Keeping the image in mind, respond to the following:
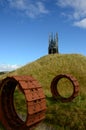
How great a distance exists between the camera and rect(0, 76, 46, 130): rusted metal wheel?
33.1 ft

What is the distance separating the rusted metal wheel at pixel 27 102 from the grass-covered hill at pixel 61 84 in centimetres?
416

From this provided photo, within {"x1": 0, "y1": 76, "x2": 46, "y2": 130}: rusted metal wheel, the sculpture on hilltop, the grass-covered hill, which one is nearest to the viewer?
{"x1": 0, "y1": 76, "x2": 46, "y2": 130}: rusted metal wheel

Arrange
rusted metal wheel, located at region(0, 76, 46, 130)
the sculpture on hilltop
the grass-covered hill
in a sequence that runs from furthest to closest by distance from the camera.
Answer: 1. the sculpture on hilltop
2. the grass-covered hill
3. rusted metal wheel, located at region(0, 76, 46, 130)

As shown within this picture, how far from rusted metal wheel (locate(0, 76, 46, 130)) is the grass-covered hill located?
13.7ft

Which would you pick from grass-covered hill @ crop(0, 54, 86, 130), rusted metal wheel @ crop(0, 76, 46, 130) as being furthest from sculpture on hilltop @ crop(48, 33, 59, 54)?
rusted metal wheel @ crop(0, 76, 46, 130)

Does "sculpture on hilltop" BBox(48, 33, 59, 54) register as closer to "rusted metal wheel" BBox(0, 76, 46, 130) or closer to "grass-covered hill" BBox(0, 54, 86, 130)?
"grass-covered hill" BBox(0, 54, 86, 130)

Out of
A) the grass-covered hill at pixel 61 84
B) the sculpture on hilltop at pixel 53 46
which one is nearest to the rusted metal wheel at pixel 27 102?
the grass-covered hill at pixel 61 84

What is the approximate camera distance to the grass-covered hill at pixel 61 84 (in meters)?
16.7

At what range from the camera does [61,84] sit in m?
46.7

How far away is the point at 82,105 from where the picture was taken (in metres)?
18.7

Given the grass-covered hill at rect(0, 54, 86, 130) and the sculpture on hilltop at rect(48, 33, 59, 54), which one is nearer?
the grass-covered hill at rect(0, 54, 86, 130)

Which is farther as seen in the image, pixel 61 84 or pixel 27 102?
pixel 61 84

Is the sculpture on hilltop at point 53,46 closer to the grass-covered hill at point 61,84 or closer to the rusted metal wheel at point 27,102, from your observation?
the grass-covered hill at point 61,84

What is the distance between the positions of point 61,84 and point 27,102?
3697 cm
